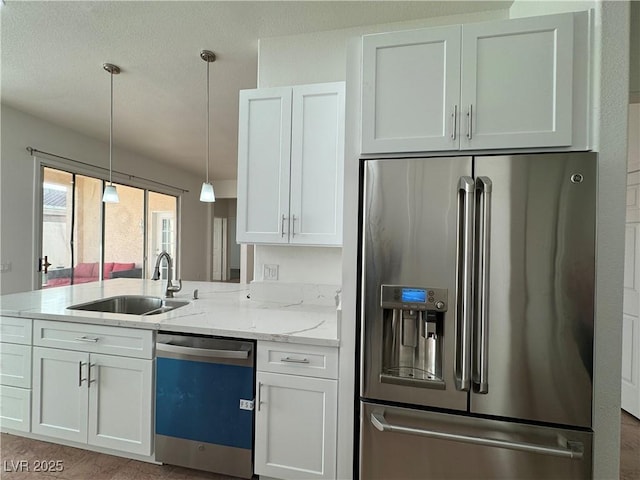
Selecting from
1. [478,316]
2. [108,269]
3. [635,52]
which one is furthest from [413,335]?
[108,269]

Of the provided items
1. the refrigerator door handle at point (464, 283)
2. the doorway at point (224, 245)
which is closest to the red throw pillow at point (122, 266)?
the doorway at point (224, 245)

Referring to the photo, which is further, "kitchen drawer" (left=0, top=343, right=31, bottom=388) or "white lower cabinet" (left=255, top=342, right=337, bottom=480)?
"kitchen drawer" (left=0, top=343, right=31, bottom=388)

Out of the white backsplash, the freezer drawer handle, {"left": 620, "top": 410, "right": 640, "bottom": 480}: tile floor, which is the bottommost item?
{"left": 620, "top": 410, "right": 640, "bottom": 480}: tile floor

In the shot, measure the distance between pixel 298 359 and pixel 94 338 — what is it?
3.95ft

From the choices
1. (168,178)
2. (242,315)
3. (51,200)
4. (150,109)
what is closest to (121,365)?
(242,315)

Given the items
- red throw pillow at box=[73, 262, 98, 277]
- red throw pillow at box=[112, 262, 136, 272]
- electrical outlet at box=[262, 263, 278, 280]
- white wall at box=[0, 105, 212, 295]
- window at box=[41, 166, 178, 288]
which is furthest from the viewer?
red throw pillow at box=[112, 262, 136, 272]

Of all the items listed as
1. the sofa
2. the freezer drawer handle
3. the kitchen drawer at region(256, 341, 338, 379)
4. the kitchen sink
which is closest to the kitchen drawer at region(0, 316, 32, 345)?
the kitchen sink

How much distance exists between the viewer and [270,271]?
7.80ft

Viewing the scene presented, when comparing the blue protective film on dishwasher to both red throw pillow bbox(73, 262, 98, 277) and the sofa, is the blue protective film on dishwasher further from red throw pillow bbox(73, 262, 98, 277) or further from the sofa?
red throw pillow bbox(73, 262, 98, 277)

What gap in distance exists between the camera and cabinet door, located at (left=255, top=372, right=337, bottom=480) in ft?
5.20

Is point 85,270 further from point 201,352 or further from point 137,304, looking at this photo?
point 201,352

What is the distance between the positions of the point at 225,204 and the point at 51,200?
5733 millimetres

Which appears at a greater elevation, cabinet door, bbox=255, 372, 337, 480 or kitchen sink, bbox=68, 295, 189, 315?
kitchen sink, bbox=68, 295, 189, 315

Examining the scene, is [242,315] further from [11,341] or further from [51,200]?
[51,200]
